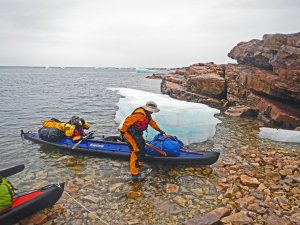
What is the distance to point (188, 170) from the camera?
873cm

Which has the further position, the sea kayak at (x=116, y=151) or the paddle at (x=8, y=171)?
the sea kayak at (x=116, y=151)

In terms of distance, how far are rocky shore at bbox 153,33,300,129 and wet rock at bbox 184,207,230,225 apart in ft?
35.6

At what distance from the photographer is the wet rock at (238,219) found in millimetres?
5637

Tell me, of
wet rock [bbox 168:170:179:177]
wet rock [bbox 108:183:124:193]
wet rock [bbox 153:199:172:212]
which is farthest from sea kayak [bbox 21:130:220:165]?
wet rock [bbox 153:199:172:212]

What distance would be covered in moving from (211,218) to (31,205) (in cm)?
388

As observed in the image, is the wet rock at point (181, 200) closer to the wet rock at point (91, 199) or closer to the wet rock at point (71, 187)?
the wet rock at point (91, 199)

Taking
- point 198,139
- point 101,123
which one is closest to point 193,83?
point 101,123

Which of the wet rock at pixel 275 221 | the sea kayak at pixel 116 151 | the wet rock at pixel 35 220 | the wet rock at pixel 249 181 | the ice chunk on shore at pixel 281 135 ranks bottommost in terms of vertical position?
the ice chunk on shore at pixel 281 135

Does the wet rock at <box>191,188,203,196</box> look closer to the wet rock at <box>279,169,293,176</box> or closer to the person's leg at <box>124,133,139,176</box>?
the person's leg at <box>124,133,139,176</box>

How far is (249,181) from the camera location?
24.8 feet

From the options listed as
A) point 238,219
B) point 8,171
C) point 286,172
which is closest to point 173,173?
point 238,219

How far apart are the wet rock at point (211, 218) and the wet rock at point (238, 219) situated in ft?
0.46

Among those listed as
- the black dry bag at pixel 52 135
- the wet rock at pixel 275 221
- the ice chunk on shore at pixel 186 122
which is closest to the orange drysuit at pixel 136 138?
the ice chunk on shore at pixel 186 122

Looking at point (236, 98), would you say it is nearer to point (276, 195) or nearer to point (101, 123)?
point (101, 123)
